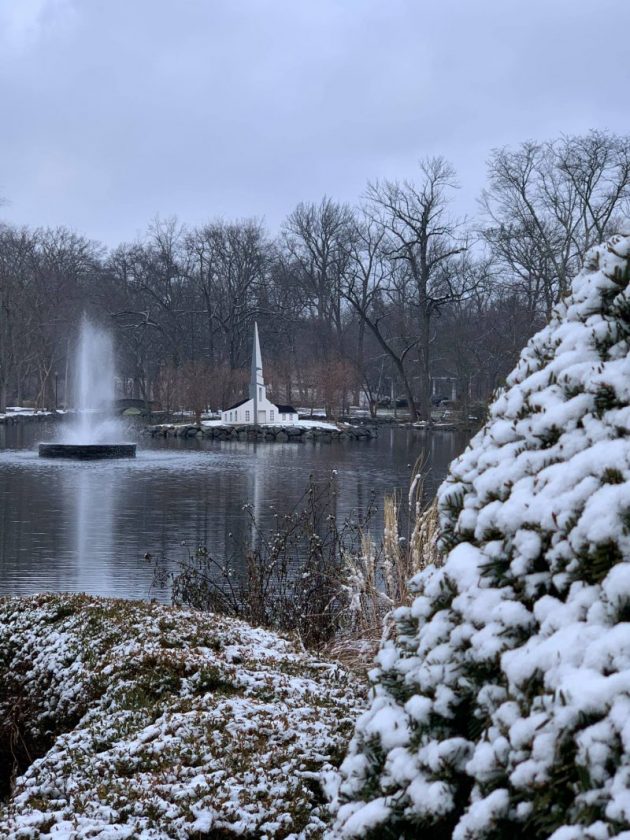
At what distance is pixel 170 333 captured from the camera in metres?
63.0

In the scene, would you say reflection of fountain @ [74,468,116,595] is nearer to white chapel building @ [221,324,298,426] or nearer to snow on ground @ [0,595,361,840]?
snow on ground @ [0,595,361,840]

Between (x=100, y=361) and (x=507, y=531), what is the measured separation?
214 feet

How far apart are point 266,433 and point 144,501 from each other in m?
25.2

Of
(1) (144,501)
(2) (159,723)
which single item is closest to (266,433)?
(1) (144,501)

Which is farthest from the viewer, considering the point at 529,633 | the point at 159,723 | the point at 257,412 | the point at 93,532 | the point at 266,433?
the point at 257,412

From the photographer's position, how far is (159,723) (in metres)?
3.31

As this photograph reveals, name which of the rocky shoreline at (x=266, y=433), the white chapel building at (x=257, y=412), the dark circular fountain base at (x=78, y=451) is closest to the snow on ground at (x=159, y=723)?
the dark circular fountain base at (x=78, y=451)

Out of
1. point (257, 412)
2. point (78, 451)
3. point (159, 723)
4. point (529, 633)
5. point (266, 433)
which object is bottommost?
point (159, 723)

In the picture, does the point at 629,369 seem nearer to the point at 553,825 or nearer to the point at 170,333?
the point at 553,825

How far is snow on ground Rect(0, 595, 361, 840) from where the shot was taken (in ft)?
8.91

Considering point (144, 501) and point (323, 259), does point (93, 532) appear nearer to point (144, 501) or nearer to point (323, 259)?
point (144, 501)

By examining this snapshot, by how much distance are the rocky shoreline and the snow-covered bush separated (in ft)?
129

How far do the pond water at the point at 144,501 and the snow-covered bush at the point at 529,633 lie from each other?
4.98 metres

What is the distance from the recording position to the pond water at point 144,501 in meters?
10.7
